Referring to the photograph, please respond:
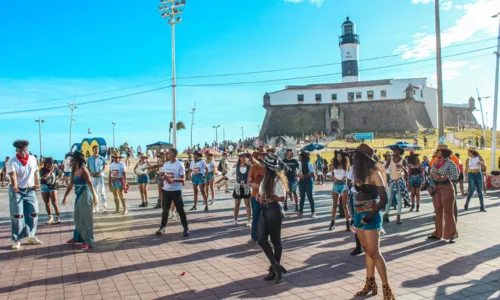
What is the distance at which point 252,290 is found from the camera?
513 cm

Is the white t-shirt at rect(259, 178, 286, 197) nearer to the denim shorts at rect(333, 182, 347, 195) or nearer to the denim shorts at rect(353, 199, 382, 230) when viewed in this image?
the denim shorts at rect(353, 199, 382, 230)

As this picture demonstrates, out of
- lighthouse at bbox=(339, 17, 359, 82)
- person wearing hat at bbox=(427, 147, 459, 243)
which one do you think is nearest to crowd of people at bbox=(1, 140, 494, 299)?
person wearing hat at bbox=(427, 147, 459, 243)

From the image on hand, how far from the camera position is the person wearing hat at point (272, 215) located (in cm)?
537

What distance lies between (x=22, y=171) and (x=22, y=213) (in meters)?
0.79

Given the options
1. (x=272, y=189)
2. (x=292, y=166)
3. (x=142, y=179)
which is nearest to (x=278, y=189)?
(x=272, y=189)

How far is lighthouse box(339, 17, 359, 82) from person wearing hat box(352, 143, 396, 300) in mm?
79989

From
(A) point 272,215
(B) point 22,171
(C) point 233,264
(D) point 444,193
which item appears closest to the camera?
(A) point 272,215

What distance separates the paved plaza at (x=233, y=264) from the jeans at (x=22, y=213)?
381mm

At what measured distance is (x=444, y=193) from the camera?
7773 millimetres

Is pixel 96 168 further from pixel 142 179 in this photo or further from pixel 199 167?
pixel 199 167

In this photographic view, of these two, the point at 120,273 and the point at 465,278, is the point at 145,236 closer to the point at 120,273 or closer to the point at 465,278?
the point at 120,273

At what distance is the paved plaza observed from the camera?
16.7ft

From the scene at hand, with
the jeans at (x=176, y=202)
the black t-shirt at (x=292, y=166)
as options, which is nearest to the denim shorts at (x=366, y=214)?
the jeans at (x=176, y=202)

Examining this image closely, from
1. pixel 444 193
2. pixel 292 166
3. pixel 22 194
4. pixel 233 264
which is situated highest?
pixel 292 166
